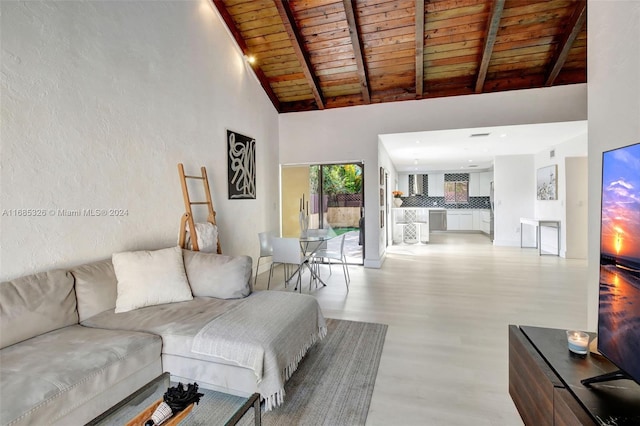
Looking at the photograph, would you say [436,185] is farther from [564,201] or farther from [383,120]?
[383,120]

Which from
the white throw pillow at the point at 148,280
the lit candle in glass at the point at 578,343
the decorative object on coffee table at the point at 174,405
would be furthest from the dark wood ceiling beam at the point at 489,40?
the decorative object on coffee table at the point at 174,405

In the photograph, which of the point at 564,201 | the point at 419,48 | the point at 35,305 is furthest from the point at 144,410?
the point at 564,201

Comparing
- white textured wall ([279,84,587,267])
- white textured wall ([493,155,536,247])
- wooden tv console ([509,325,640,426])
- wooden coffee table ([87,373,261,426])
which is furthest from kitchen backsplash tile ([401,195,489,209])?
wooden coffee table ([87,373,261,426])

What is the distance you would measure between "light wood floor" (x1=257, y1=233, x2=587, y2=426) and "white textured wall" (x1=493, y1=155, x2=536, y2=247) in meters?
1.50

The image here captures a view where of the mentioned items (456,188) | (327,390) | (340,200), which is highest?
(456,188)

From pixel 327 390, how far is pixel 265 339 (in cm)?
57

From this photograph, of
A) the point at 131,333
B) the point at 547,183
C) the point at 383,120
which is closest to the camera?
the point at 131,333

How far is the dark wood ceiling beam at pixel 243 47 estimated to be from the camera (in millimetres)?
4066

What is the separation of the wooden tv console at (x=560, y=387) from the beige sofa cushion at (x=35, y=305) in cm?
265

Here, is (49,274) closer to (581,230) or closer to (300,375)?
(300,375)

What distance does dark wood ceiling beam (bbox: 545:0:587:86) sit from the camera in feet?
11.6

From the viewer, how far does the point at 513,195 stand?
7.52 metres

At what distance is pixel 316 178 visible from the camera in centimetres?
609

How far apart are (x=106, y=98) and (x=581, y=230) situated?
25.6 feet
